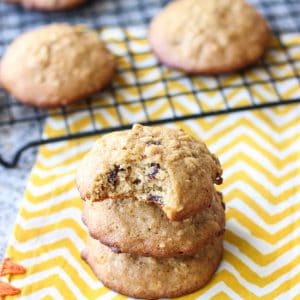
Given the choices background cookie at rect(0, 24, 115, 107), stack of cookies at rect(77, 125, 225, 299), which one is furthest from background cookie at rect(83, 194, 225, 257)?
background cookie at rect(0, 24, 115, 107)

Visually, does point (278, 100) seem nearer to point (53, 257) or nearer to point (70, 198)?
point (70, 198)

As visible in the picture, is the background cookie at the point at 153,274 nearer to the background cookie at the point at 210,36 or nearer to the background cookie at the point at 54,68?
the background cookie at the point at 54,68

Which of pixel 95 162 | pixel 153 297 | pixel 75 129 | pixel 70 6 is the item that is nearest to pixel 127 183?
pixel 95 162

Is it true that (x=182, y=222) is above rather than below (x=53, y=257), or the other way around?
above

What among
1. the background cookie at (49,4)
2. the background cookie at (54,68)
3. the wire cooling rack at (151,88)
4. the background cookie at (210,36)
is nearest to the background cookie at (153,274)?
the wire cooling rack at (151,88)

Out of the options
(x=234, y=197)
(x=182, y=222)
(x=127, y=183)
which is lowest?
(x=234, y=197)

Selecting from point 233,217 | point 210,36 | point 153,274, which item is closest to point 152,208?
point 153,274

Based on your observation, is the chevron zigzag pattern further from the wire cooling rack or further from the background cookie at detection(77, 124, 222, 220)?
the background cookie at detection(77, 124, 222, 220)
